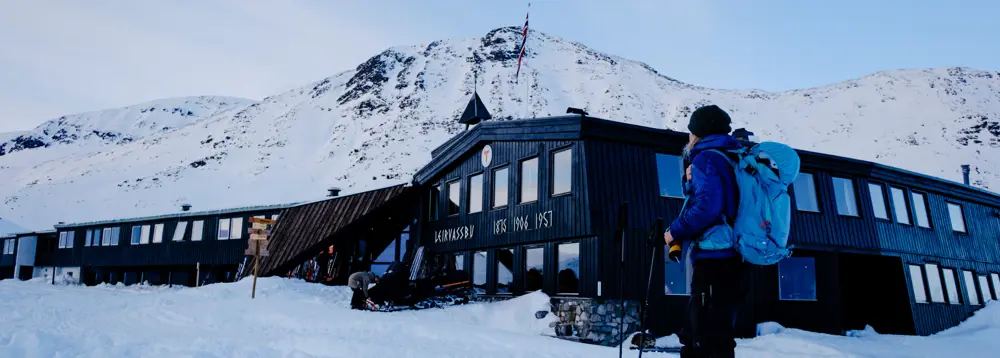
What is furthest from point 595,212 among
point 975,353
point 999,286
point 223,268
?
point 223,268

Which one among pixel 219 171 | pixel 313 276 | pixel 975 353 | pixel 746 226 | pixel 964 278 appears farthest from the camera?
pixel 219 171

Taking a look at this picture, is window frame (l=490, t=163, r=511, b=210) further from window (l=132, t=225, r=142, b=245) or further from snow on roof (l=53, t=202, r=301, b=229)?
window (l=132, t=225, r=142, b=245)

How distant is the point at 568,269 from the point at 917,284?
1121 cm

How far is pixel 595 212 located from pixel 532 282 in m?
2.91

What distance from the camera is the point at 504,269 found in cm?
1766

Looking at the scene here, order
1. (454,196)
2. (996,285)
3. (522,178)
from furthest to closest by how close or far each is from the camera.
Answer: (996,285)
(454,196)
(522,178)

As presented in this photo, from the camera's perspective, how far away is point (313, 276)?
82.7ft

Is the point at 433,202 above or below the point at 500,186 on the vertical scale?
above

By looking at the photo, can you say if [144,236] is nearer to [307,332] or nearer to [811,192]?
[307,332]

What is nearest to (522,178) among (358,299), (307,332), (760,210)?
(358,299)

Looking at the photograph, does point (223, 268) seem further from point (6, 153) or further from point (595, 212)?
point (6, 153)

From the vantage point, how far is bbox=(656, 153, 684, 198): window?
51.3ft

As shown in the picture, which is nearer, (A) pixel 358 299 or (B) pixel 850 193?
(A) pixel 358 299

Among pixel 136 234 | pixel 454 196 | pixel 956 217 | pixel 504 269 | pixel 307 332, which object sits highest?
pixel 136 234
